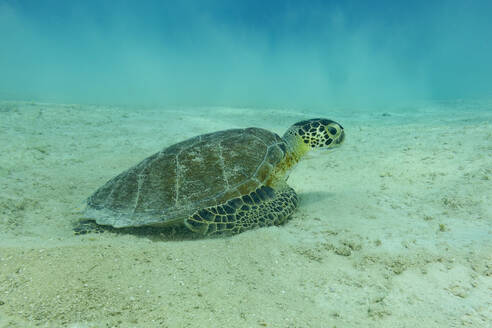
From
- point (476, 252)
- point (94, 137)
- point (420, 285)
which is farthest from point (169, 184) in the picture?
point (94, 137)

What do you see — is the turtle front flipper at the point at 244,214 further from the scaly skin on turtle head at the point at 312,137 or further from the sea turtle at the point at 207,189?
the scaly skin on turtle head at the point at 312,137

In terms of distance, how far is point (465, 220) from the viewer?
254cm

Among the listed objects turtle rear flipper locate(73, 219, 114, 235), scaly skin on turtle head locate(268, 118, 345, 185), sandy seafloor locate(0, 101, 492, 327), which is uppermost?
scaly skin on turtle head locate(268, 118, 345, 185)

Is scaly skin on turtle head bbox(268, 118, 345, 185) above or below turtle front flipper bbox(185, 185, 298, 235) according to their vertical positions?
above

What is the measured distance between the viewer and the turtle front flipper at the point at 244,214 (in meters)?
2.54

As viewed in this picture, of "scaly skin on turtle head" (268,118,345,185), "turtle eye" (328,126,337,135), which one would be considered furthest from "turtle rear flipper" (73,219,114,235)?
"turtle eye" (328,126,337,135)

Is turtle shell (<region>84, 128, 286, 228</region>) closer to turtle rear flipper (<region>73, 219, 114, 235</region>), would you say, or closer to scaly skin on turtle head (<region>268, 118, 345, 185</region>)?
turtle rear flipper (<region>73, 219, 114, 235</region>)

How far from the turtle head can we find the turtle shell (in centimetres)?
43

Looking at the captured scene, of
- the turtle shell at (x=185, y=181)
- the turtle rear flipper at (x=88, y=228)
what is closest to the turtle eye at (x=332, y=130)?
the turtle shell at (x=185, y=181)

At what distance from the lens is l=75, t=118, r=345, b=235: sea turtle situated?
102 inches

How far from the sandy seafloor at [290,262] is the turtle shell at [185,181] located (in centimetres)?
24

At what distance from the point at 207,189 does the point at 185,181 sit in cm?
25

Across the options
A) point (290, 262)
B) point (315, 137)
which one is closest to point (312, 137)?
point (315, 137)

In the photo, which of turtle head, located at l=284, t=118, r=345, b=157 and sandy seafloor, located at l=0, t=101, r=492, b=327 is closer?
sandy seafloor, located at l=0, t=101, r=492, b=327
